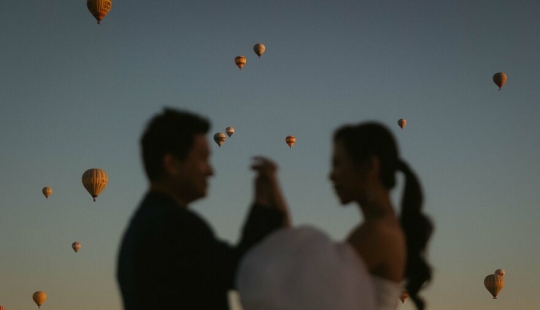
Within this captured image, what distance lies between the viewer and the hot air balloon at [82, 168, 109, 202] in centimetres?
7038

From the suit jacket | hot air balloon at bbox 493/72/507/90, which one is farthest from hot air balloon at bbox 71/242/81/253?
the suit jacket

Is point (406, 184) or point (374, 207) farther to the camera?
point (406, 184)

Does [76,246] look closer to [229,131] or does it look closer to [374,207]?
[229,131]

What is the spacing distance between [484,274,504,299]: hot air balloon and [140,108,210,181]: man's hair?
79.5 m

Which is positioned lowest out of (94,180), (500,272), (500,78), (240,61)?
(500,272)

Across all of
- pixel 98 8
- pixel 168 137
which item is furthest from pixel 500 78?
pixel 168 137

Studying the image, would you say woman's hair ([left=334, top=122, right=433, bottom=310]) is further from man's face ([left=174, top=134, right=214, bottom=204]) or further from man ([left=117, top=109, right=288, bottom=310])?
man's face ([left=174, top=134, right=214, bottom=204])

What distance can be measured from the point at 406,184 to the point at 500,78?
246 feet

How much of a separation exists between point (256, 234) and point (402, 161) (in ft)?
3.17

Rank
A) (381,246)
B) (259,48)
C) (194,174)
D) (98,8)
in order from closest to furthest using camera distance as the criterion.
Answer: (381,246) → (194,174) → (98,8) → (259,48)

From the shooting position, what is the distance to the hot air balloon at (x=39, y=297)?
293ft

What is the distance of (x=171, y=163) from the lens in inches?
254

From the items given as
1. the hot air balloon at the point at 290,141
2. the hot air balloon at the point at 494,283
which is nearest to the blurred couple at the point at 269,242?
the hot air balloon at the point at 290,141

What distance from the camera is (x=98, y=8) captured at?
68875 millimetres
